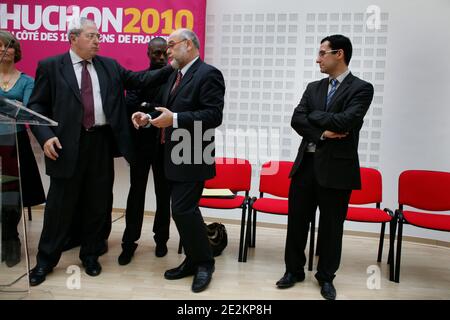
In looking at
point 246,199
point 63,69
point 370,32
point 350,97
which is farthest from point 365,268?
point 63,69

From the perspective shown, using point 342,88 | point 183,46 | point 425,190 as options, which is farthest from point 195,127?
point 425,190

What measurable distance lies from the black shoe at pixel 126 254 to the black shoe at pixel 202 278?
0.73 m

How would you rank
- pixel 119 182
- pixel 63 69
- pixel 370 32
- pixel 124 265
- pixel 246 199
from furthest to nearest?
1. pixel 119 182
2. pixel 370 32
3. pixel 246 199
4. pixel 124 265
5. pixel 63 69

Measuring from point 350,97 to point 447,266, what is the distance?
2.03 meters

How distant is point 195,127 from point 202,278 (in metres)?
1.05

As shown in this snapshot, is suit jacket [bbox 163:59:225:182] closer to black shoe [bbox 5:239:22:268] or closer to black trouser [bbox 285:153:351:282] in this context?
A: black trouser [bbox 285:153:351:282]

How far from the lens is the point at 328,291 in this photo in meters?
2.74

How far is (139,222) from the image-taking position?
11.0 ft

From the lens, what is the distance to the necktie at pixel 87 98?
281cm

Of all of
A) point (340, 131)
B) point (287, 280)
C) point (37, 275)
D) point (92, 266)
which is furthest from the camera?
point (92, 266)

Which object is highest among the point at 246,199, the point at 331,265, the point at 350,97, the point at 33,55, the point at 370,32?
the point at 370,32

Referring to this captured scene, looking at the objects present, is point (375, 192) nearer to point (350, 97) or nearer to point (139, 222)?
point (350, 97)

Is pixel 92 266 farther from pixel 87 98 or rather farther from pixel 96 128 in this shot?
pixel 87 98

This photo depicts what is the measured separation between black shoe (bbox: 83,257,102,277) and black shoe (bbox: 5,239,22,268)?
0.51 meters
